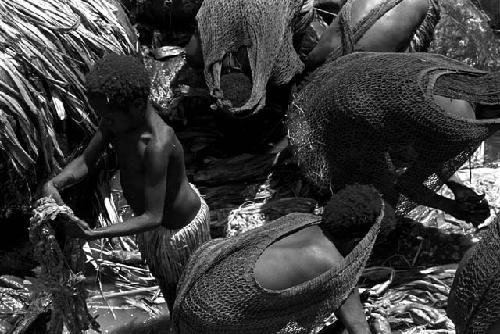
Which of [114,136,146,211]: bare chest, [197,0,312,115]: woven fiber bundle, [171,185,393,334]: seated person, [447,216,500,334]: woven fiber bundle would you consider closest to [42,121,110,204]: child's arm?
[114,136,146,211]: bare chest

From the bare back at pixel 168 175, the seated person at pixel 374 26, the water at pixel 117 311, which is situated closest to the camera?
the bare back at pixel 168 175

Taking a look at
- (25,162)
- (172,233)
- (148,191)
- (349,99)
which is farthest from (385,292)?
(25,162)

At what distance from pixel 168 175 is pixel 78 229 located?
1.39 feet

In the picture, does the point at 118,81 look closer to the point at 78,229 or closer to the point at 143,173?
the point at 143,173

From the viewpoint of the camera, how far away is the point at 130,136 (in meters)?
3.72

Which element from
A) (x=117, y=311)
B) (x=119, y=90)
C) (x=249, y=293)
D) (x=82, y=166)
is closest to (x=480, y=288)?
(x=249, y=293)

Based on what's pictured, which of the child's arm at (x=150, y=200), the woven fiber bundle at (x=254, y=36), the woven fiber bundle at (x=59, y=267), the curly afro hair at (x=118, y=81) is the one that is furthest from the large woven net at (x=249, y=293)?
the woven fiber bundle at (x=254, y=36)

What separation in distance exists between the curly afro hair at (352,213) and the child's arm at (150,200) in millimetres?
645

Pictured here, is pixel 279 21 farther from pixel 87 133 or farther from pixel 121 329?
pixel 121 329

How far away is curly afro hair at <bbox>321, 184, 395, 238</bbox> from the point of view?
366 centimetres

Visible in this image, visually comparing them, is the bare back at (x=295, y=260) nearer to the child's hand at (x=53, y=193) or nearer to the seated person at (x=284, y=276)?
the seated person at (x=284, y=276)

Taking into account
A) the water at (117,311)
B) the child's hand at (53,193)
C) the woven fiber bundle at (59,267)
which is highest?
the child's hand at (53,193)

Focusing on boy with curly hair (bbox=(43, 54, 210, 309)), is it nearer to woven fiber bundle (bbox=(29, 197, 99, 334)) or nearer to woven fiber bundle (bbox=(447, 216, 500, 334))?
woven fiber bundle (bbox=(29, 197, 99, 334))

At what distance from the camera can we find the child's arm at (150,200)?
12.0ft
